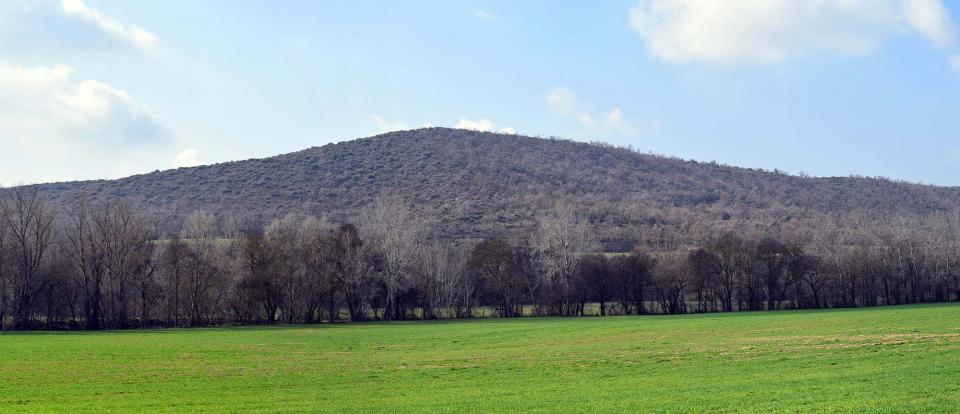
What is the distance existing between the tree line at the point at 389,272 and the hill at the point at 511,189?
22.4m

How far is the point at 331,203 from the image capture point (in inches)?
4998

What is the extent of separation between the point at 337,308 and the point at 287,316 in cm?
653

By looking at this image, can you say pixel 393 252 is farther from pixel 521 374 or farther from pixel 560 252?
pixel 521 374

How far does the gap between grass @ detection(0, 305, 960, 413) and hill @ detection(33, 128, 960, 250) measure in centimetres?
7403

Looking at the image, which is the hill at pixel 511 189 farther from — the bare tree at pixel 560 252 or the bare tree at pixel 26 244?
the bare tree at pixel 26 244

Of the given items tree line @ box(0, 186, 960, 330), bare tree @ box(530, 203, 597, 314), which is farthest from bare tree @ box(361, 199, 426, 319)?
bare tree @ box(530, 203, 597, 314)

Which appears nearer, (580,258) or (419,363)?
(419,363)

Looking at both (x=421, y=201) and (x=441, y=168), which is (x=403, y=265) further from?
(x=441, y=168)

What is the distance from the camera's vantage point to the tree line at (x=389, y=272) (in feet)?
233

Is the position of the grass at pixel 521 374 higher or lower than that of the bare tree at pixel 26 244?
lower

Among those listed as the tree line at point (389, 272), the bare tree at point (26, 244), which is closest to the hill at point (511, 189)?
the tree line at point (389, 272)

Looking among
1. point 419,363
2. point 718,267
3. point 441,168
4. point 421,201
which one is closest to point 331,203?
point 421,201

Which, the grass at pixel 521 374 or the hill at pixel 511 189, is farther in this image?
the hill at pixel 511 189

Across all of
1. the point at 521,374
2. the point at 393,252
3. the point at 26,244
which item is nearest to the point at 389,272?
the point at 393,252
